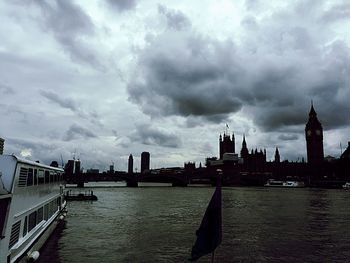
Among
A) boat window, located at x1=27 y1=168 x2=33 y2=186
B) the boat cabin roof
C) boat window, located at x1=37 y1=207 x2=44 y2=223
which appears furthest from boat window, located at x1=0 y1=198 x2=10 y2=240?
boat window, located at x1=37 y1=207 x2=44 y2=223

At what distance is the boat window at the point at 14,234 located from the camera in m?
19.4

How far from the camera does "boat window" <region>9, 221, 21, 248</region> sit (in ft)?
63.7

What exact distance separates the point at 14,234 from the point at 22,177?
3148mm

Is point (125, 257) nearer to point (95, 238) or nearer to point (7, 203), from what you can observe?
point (95, 238)

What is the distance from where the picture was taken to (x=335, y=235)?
1617 inches

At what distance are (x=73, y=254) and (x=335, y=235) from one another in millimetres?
28654

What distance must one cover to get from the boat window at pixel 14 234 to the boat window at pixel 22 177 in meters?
2.21

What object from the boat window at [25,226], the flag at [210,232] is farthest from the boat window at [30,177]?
the flag at [210,232]

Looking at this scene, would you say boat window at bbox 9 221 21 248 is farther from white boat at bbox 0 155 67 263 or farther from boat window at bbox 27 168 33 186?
boat window at bbox 27 168 33 186

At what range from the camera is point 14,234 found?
20.0 meters

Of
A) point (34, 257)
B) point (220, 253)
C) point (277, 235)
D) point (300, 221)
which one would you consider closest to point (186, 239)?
point (220, 253)

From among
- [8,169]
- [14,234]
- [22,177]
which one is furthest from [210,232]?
[22,177]

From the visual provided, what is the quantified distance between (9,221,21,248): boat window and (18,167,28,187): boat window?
7.25 ft

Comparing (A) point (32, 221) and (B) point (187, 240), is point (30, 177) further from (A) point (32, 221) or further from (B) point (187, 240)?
(B) point (187, 240)
